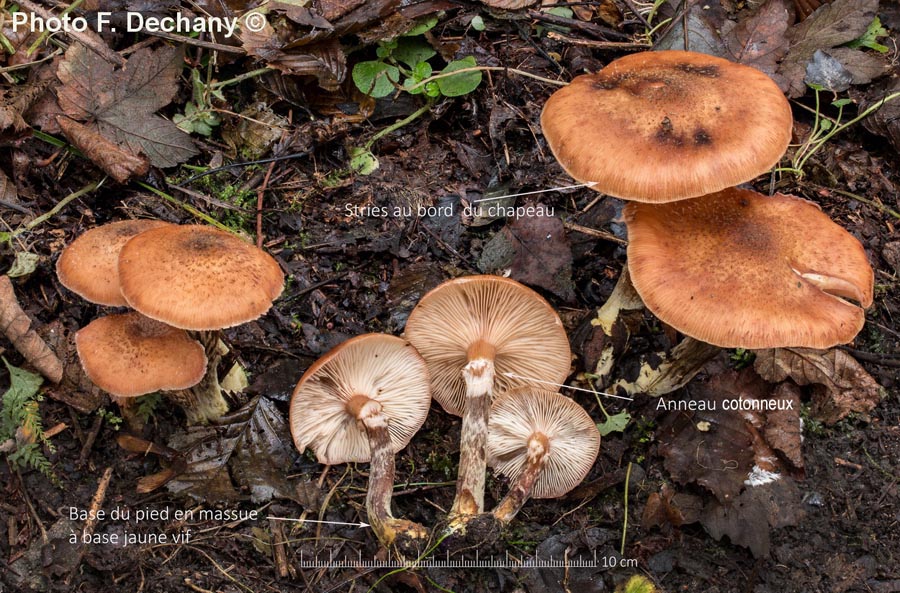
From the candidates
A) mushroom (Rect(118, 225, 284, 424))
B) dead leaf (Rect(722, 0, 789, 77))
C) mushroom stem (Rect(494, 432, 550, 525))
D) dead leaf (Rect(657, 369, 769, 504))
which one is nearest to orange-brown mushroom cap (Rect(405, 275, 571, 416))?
mushroom stem (Rect(494, 432, 550, 525))

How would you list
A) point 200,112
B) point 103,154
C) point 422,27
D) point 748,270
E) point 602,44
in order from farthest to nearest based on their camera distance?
point 602,44, point 422,27, point 200,112, point 103,154, point 748,270

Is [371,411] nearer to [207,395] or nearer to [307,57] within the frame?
[207,395]

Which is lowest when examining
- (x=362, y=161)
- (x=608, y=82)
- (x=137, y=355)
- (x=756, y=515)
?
(x=756, y=515)

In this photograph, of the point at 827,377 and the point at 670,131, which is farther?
the point at 827,377

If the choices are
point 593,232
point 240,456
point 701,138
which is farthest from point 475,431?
point 701,138

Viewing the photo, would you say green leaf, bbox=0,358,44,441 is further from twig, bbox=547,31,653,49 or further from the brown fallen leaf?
twig, bbox=547,31,653,49
